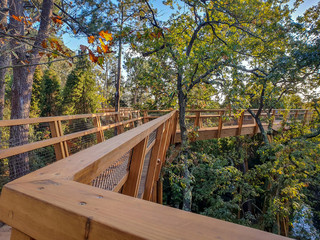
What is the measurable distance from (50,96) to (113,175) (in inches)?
518

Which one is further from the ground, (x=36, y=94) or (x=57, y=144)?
(x=36, y=94)

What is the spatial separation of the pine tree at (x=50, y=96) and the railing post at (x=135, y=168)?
463 inches

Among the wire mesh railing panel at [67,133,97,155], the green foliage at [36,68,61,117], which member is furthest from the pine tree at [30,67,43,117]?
the wire mesh railing panel at [67,133,97,155]

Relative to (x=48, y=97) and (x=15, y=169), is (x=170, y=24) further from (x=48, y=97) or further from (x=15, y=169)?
(x=48, y=97)

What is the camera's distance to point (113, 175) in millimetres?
1346

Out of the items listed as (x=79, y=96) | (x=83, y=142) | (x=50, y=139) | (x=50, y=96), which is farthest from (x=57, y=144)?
(x=50, y=96)

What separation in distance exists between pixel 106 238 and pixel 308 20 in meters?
6.71

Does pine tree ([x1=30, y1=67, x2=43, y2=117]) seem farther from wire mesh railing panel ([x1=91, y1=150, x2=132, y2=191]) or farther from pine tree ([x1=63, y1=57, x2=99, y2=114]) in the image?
wire mesh railing panel ([x1=91, y1=150, x2=132, y2=191])

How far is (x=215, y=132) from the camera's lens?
7.83 m

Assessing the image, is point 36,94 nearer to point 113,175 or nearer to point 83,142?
point 83,142

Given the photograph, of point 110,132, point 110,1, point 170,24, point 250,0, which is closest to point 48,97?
point 110,132

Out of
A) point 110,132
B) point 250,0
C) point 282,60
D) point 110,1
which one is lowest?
point 110,132

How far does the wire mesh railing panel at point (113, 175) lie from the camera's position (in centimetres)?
113

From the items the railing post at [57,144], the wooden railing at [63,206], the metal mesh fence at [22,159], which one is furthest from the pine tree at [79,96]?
the wooden railing at [63,206]
